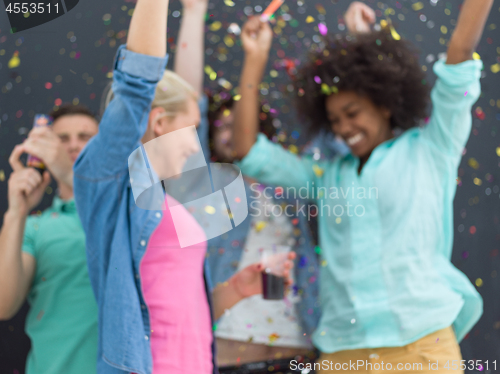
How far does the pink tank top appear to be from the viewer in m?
0.64

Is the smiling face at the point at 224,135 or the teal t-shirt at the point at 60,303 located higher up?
the smiling face at the point at 224,135

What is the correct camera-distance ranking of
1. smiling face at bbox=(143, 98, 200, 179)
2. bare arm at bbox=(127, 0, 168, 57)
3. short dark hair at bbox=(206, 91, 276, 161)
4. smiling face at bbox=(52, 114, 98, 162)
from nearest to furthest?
bare arm at bbox=(127, 0, 168, 57), smiling face at bbox=(143, 98, 200, 179), smiling face at bbox=(52, 114, 98, 162), short dark hair at bbox=(206, 91, 276, 161)

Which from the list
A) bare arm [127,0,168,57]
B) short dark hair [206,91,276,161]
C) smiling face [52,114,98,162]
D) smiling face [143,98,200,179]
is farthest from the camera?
short dark hair [206,91,276,161]

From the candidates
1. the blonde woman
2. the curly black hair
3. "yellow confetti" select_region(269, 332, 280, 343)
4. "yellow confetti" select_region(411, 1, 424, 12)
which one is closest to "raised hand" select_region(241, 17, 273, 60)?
the curly black hair

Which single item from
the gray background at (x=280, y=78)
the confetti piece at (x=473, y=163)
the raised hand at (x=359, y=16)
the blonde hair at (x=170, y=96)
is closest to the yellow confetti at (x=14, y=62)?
the gray background at (x=280, y=78)

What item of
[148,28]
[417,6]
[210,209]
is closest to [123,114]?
[148,28]

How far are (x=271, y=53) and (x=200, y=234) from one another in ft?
1.51

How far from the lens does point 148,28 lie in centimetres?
58

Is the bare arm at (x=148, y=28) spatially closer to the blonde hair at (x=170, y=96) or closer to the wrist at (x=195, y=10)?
the blonde hair at (x=170, y=96)

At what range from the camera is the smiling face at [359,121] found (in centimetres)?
86

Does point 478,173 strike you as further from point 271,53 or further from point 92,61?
point 92,61

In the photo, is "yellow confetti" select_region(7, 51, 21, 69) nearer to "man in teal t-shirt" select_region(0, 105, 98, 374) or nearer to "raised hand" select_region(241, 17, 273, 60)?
"man in teal t-shirt" select_region(0, 105, 98, 374)

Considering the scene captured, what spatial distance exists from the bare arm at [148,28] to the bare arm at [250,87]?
309 millimetres

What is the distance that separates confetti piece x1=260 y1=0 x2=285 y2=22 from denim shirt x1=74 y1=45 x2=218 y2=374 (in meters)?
0.39
